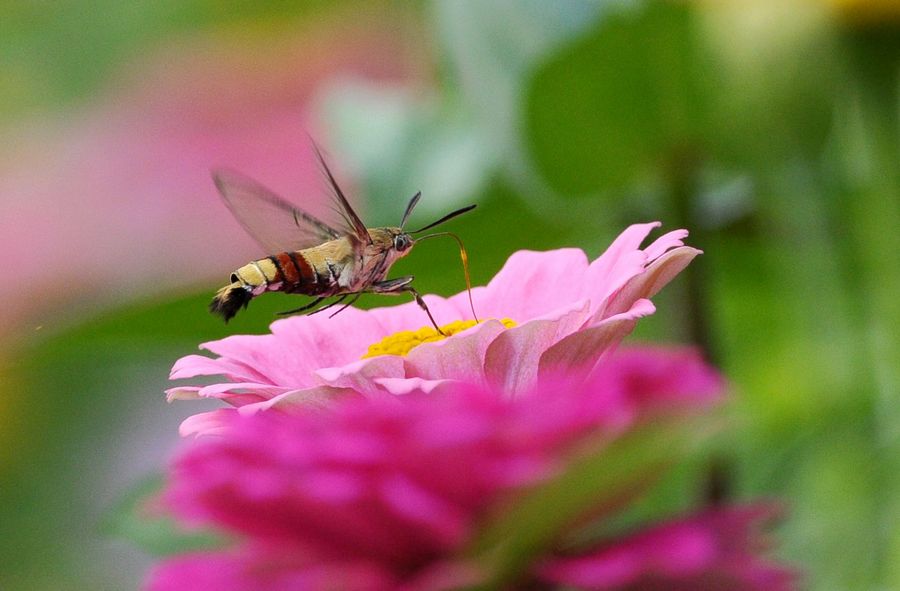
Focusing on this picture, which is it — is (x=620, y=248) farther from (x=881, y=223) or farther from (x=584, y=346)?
(x=881, y=223)

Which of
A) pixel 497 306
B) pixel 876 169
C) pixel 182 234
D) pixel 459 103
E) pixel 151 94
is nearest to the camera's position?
pixel 497 306

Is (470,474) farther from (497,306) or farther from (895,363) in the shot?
(895,363)

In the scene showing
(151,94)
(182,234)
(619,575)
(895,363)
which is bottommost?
(619,575)

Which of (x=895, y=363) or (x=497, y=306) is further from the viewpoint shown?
(x=895, y=363)

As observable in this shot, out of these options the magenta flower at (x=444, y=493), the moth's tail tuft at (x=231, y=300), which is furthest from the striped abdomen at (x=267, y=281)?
the magenta flower at (x=444, y=493)

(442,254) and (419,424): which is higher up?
(442,254)

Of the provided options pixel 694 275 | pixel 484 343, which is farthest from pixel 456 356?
pixel 694 275

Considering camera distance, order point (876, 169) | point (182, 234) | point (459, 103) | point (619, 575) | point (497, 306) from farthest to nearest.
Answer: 1. point (182, 234)
2. point (459, 103)
3. point (876, 169)
4. point (497, 306)
5. point (619, 575)

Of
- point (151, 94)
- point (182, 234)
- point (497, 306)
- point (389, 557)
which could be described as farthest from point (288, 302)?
point (151, 94)
